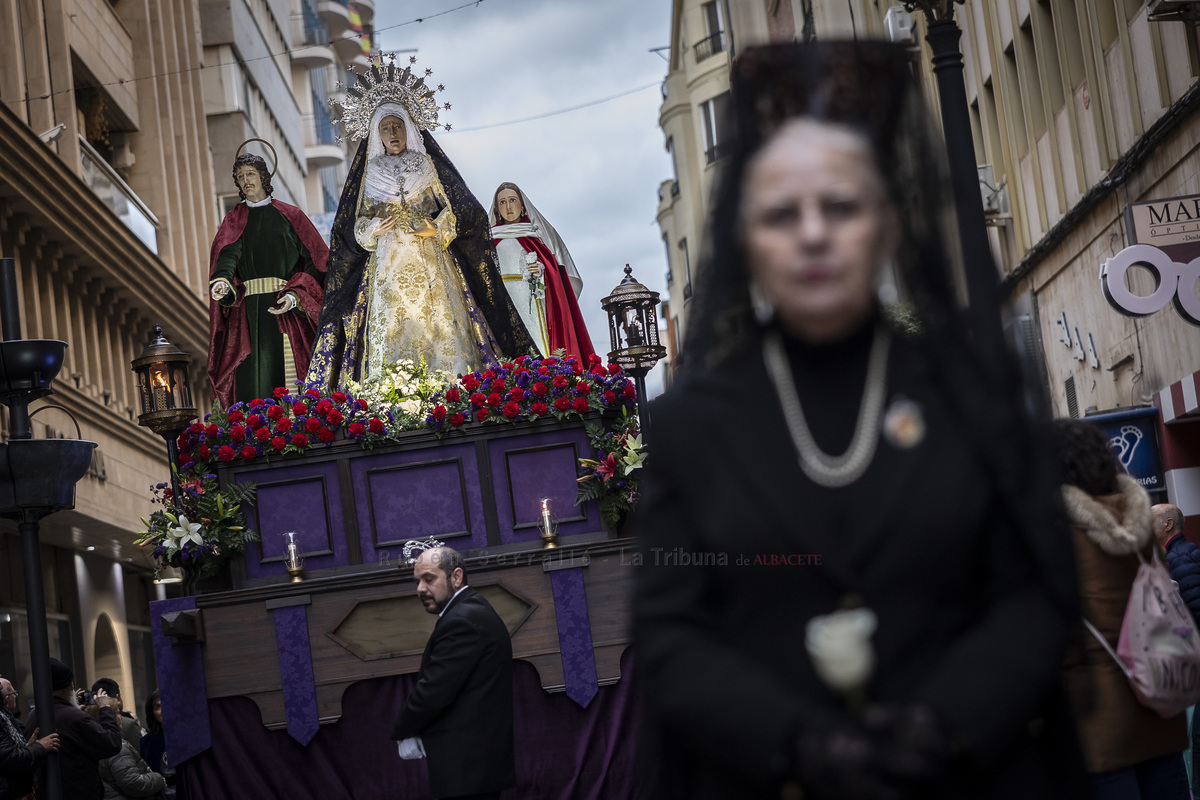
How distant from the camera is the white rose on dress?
5.83ft

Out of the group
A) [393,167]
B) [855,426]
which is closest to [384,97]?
[393,167]

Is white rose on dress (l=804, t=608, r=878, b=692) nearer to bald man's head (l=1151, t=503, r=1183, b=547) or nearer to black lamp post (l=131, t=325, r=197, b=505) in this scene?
bald man's head (l=1151, t=503, r=1183, b=547)

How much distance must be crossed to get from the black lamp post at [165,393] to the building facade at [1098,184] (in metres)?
4.14

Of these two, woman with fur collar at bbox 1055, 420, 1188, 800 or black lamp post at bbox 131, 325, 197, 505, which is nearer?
woman with fur collar at bbox 1055, 420, 1188, 800

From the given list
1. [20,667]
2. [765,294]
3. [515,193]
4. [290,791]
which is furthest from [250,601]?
[20,667]

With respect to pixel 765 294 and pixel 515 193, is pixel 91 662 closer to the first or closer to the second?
pixel 515 193

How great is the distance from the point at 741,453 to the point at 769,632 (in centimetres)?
23

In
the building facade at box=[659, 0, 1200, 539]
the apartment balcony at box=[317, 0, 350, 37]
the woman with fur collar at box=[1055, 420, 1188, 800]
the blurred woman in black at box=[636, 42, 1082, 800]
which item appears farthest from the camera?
the apartment balcony at box=[317, 0, 350, 37]

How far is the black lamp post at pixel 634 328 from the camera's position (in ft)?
39.0

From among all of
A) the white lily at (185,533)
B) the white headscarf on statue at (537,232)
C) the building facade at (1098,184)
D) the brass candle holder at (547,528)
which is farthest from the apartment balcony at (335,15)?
the brass candle holder at (547,528)

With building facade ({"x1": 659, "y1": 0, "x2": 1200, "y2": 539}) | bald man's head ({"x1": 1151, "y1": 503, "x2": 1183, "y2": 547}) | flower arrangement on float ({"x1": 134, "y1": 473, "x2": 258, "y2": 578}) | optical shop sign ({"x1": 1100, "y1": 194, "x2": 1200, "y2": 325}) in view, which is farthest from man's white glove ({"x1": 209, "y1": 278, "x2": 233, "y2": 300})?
bald man's head ({"x1": 1151, "y1": 503, "x2": 1183, "y2": 547})

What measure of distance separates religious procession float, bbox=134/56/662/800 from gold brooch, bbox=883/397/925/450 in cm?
811

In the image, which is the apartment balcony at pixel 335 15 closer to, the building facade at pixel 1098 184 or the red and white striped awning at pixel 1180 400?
the building facade at pixel 1098 184

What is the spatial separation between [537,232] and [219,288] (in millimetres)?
3447
